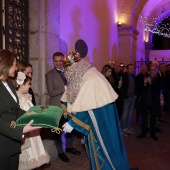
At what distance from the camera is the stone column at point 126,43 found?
9719mm

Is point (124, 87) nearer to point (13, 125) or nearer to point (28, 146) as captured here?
point (28, 146)

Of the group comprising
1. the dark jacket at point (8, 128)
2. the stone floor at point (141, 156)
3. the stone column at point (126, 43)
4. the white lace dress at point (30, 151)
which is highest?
the stone column at point (126, 43)

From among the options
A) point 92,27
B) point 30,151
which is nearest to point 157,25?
point 92,27

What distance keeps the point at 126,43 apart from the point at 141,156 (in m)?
6.47

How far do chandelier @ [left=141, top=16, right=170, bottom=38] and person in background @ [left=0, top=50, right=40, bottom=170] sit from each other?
11.9 meters

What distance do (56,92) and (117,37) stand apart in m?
6.56

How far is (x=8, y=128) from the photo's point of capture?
6.63ft

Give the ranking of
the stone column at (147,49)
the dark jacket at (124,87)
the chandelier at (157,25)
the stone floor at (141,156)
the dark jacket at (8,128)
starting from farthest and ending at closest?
1. the stone column at (147,49)
2. the chandelier at (157,25)
3. the dark jacket at (124,87)
4. the stone floor at (141,156)
5. the dark jacket at (8,128)

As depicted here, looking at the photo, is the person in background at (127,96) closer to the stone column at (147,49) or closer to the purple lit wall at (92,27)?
the purple lit wall at (92,27)

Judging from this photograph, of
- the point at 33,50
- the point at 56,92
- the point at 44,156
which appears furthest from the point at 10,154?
the point at 33,50

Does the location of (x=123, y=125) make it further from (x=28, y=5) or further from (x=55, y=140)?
(x=28, y=5)

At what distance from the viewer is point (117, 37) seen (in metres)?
9.77

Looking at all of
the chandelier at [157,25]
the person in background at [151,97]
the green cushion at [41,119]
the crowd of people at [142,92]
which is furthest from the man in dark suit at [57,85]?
the chandelier at [157,25]

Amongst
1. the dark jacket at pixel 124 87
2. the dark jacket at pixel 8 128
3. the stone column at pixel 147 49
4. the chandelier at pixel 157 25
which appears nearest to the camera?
the dark jacket at pixel 8 128
